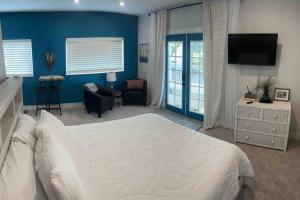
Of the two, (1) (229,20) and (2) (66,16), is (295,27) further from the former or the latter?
(2) (66,16)

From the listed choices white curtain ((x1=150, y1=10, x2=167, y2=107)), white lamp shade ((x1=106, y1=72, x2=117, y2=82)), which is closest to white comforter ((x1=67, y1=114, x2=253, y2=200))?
white curtain ((x1=150, y1=10, x2=167, y2=107))

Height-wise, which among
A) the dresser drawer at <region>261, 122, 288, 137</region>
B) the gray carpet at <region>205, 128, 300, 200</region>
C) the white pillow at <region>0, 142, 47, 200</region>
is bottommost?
the gray carpet at <region>205, 128, 300, 200</region>

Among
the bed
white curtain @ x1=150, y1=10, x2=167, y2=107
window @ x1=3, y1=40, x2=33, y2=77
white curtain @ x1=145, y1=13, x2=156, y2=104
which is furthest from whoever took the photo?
white curtain @ x1=145, y1=13, x2=156, y2=104

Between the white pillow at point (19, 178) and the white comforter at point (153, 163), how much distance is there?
347 millimetres

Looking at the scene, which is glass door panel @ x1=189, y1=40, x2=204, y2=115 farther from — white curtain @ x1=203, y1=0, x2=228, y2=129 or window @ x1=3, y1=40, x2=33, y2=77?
window @ x1=3, y1=40, x2=33, y2=77

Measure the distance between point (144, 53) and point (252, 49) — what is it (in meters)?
3.53

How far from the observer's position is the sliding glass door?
18.6 feet

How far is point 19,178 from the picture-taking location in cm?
160

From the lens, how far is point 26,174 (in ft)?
5.52

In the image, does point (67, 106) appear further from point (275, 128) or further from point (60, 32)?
point (275, 128)

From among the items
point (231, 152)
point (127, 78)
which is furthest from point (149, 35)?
point (231, 152)

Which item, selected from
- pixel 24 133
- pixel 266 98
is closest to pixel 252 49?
pixel 266 98

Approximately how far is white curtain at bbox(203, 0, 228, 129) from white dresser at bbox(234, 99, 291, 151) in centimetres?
85

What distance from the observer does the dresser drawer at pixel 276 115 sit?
156 inches
